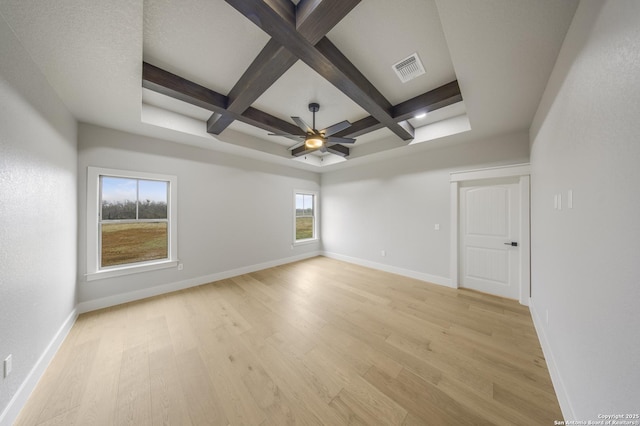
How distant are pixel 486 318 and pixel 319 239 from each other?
3955mm

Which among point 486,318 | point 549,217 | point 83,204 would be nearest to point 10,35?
point 83,204

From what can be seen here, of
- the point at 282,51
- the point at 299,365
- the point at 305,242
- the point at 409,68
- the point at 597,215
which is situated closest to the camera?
the point at 597,215

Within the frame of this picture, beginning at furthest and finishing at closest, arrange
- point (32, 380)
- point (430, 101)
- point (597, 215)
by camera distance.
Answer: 1. point (430, 101)
2. point (32, 380)
3. point (597, 215)

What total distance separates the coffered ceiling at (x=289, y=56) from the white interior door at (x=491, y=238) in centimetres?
96

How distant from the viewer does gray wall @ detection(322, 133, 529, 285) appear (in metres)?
3.29

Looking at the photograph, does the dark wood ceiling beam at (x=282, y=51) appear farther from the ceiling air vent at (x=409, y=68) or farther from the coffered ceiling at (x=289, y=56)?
the ceiling air vent at (x=409, y=68)

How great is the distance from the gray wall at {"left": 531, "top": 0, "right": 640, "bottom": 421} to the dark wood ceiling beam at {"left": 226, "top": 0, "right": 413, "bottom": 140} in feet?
4.74

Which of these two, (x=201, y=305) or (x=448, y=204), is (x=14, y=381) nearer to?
(x=201, y=305)

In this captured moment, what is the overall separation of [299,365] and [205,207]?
10.2ft

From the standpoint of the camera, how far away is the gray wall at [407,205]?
3.29 meters

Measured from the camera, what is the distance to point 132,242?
425 cm

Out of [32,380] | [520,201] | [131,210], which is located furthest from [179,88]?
[520,201]

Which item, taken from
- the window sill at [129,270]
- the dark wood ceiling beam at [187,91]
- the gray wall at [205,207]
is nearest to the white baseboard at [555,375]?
the dark wood ceiling beam at [187,91]

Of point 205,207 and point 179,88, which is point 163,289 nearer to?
point 205,207
